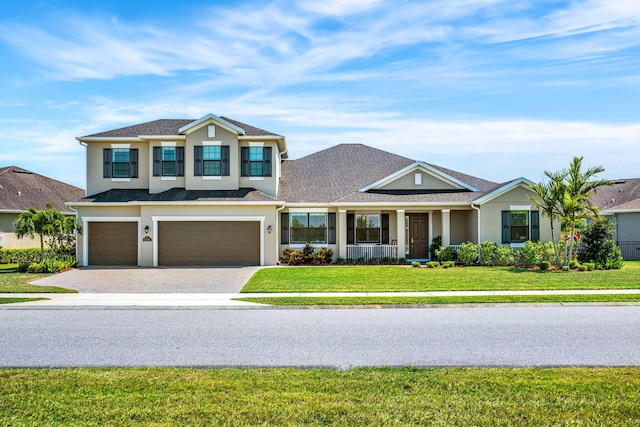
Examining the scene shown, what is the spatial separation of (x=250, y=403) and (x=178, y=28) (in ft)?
38.9

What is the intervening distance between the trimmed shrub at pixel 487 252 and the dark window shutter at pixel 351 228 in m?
5.86

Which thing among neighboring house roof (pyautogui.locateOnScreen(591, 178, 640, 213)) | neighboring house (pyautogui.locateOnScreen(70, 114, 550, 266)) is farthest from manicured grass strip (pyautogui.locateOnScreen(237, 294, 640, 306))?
neighboring house roof (pyautogui.locateOnScreen(591, 178, 640, 213))

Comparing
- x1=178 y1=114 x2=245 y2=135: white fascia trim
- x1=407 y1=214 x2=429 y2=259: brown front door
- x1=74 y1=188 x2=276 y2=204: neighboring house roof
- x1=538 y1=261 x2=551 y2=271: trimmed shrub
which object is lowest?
x1=538 y1=261 x2=551 y2=271: trimmed shrub

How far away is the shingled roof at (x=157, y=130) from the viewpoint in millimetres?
25594

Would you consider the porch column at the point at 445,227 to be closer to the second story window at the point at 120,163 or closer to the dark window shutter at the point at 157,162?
the dark window shutter at the point at 157,162

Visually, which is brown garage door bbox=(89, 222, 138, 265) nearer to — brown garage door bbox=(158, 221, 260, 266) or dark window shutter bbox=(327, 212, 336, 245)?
brown garage door bbox=(158, 221, 260, 266)

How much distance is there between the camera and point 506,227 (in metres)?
25.2

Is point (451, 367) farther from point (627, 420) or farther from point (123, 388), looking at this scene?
point (123, 388)

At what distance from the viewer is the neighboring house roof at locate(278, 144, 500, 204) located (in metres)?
26.1

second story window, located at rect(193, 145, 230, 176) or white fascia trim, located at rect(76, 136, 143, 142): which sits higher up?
white fascia trim, located at rect(76, 136, 143, 142)

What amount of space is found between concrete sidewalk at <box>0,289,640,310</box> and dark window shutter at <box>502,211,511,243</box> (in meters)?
9.35

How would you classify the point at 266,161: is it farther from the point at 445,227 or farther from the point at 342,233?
the point at 445,227

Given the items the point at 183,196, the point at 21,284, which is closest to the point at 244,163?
the point at 183,196

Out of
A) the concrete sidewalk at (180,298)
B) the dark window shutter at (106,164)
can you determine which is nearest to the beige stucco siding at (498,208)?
the concrete sidewalk at (180,298)
